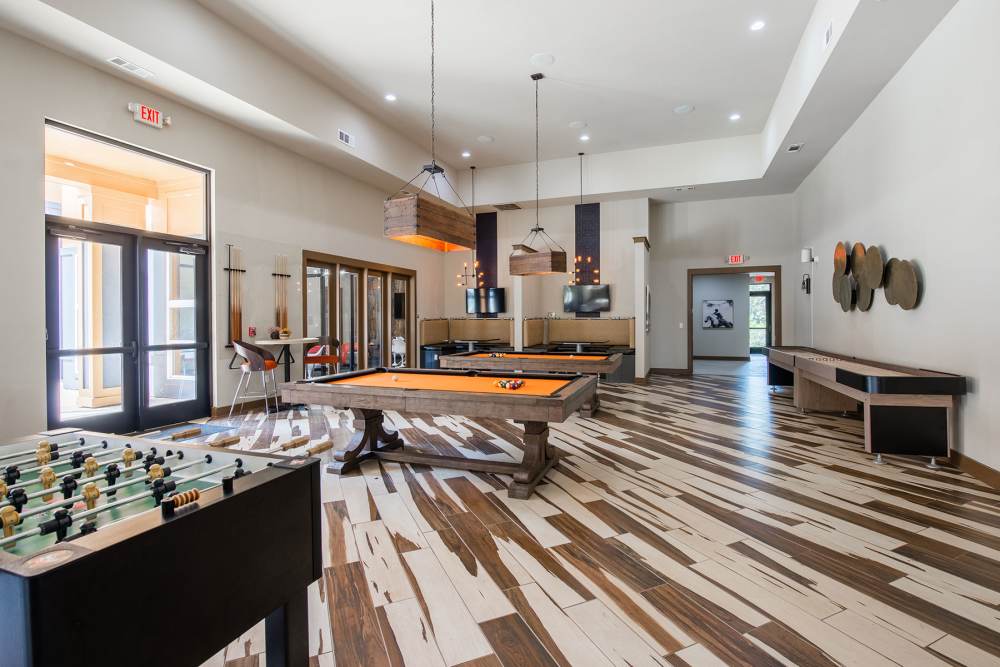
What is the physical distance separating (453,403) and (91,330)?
14.2 ft

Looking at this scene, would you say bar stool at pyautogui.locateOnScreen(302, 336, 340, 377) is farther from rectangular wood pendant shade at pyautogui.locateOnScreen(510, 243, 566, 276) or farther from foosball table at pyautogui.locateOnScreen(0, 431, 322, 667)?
foosball table at pyautogui.locateOnScreen(0, 431, 322, 667)

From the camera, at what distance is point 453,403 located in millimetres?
3598

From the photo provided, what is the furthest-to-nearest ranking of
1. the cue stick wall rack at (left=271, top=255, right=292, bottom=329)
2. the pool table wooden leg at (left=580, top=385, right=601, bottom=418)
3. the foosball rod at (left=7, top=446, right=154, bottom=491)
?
the cue stick wall rack at (left=271, top=255, right=292, bottom=329)
the pool table wooden leg at (left=580, top=385, right=601, bottom=418)
the foosball rod at (left=7, top=446, right=154, bottom=491)

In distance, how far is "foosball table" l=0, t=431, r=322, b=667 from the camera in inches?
36.0

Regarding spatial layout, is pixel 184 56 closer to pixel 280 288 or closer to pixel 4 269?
pixel 4 269

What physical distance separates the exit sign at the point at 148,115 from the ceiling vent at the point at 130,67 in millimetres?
353

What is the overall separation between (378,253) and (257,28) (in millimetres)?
4426

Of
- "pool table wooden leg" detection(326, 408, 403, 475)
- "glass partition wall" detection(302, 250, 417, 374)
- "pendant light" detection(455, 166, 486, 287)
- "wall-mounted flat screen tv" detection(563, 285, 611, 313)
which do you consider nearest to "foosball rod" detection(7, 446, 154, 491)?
"pool table wooden leg" detection(326, 408, 403, 475)

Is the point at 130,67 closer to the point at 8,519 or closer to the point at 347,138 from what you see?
the point at 347,138

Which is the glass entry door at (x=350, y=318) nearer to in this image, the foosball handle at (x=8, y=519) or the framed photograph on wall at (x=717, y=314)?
the foosball handle at (x=8, y=519)

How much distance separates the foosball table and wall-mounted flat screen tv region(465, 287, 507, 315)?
9446mm

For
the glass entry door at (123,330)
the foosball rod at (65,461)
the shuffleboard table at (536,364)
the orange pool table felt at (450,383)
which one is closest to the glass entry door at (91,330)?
the glass entry door at (123,330)

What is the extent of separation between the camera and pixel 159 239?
5.80 meters

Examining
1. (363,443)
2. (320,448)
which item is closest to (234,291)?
(320,448)
